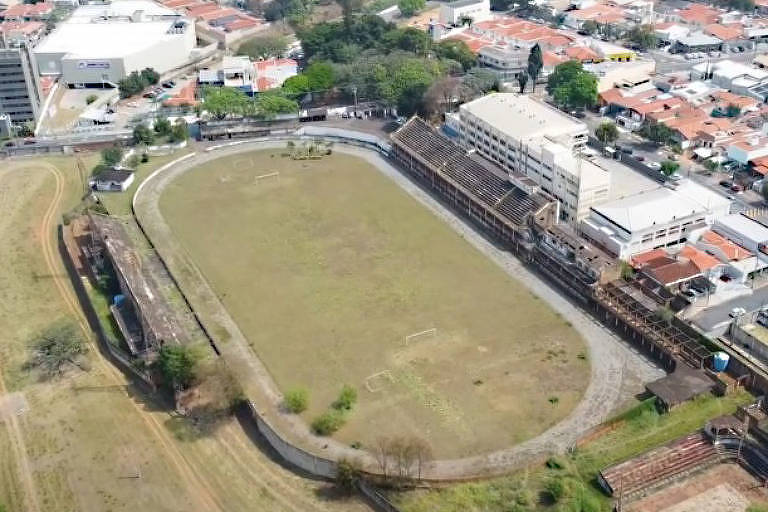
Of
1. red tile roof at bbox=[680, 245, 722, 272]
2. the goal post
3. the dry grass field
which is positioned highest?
red tile roof at bbox=[680, 245, 722, 272]

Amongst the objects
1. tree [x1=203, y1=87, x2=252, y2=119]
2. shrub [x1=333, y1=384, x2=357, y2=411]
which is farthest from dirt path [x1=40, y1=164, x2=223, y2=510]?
tree [x1=203, y1=87, x2=252, y2=119]

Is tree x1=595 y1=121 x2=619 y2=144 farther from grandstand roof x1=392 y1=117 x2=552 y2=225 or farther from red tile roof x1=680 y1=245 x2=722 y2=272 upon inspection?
red tile roof x1=680 y1=245 x2=722 y2=272

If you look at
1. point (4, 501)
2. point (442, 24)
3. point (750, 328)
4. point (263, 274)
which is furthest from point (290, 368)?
point (442, 24)

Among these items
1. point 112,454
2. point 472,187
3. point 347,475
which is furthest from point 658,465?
point 472,187

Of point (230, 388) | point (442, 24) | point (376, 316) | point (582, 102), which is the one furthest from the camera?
point (442, 24)

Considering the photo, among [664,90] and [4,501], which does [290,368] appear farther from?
[664,90]

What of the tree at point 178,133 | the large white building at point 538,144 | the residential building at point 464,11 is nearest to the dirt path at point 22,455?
the tree at point 178,133
